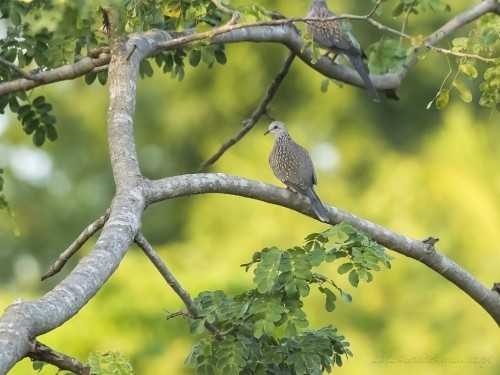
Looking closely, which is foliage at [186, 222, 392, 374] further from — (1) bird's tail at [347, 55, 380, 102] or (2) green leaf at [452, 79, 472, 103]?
(1) bird's tail at [347, 55, 380, 102]

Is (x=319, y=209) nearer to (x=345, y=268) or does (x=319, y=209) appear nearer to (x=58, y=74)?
(x=345, y=268)

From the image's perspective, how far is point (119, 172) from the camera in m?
3.99

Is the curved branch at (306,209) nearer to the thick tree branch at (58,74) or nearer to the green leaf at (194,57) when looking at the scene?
the thick tree branch at (58,74)

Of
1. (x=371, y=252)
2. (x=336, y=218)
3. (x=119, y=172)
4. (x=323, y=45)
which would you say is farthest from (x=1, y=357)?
(x=323, y=45)

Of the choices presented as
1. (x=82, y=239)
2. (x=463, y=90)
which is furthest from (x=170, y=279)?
(x=463, y=90)

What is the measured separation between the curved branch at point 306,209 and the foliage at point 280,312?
286 mm

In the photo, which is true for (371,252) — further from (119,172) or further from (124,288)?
(124,288)

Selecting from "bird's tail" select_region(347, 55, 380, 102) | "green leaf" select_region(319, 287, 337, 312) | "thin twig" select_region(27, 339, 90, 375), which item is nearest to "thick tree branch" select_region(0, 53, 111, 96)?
"green leaf" select_region(319, 287, 337, 312)

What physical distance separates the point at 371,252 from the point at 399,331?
24.8ft

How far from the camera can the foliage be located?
400cm

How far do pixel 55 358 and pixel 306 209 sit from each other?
142 cm

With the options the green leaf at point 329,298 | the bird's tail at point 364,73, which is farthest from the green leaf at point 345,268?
the bird's tail at point 364,73

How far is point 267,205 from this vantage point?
14969mm

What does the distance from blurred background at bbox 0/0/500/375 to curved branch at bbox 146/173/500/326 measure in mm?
1571
